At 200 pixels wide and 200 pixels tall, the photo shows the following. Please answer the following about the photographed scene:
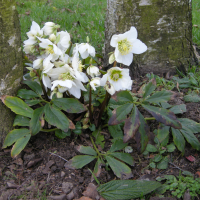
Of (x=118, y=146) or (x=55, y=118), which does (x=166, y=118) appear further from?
(x=55, y=118)

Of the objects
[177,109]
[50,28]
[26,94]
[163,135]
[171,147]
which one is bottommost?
[171,147]

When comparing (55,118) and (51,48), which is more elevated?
(51,48)

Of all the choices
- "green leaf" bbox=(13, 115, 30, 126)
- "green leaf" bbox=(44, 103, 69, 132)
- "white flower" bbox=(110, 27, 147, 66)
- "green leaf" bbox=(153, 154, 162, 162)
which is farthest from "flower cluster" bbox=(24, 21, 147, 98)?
"green leaf" bbox=(153, 154, 162, 162)

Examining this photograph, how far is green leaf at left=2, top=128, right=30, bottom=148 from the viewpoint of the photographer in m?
1.56

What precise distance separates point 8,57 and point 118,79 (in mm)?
875

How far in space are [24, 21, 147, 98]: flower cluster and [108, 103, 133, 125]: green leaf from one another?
131 mm

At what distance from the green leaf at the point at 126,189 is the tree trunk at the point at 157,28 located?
136cm

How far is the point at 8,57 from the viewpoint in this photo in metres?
1.63

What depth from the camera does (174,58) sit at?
2.40m

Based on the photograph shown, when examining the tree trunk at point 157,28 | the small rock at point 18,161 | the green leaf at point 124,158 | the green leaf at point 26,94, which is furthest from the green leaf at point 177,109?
the small rock at point 18,161

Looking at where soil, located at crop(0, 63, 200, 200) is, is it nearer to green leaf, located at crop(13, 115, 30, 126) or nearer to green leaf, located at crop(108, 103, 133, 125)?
green leaf, located at crop(13, 115, 30, 126)

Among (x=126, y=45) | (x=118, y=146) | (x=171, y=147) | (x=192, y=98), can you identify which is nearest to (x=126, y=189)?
(x=118, y=146)

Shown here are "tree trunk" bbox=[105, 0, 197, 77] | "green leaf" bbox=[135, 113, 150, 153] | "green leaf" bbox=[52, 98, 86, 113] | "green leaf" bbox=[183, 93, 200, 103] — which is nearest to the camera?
"green leaf" bbox=[135, 113, 150, 153]

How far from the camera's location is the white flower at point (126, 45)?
1437mm
